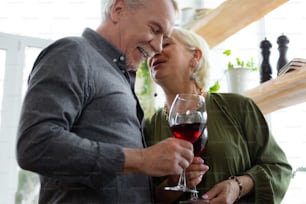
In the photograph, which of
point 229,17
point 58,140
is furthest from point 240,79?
point 58,140

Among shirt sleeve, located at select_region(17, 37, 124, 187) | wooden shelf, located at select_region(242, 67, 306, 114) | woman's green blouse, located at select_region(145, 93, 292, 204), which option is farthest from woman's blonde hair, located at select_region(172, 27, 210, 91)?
shirt sleeve, located at select_region(17, 37, 124, 187)

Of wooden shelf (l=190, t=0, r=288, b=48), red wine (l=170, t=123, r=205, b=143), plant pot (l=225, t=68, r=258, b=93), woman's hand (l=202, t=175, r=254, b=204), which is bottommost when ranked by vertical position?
woman's hand (l=202, t=175, r=254, b=204)

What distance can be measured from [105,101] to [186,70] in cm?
40

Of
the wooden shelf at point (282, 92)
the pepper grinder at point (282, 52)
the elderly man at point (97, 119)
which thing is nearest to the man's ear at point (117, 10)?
the elderly man at point (97, 119)

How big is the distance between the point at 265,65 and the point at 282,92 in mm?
253

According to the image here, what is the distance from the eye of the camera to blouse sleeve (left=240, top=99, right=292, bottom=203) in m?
0.81

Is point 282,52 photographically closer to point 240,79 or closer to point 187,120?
point 240,79

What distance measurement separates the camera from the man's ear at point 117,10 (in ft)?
2.67

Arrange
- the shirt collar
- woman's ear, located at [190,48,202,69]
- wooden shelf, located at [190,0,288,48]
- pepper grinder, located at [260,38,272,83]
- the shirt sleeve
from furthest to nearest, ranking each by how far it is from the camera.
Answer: pepper grinder, located at [260,38,272,83] → wooden shelf, located at [190,0,288,48] → woman's ear, located at [190,48,202,69] → the shirt collar → the shirt sleeve

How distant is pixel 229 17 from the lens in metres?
1.39

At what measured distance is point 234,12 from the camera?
1350 mm

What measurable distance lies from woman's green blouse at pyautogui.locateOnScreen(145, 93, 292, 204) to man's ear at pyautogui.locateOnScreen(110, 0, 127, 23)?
27cm

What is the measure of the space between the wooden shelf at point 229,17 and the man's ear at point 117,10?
0.57 m

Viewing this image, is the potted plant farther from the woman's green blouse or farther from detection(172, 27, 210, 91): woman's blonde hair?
the woman's green blouse
